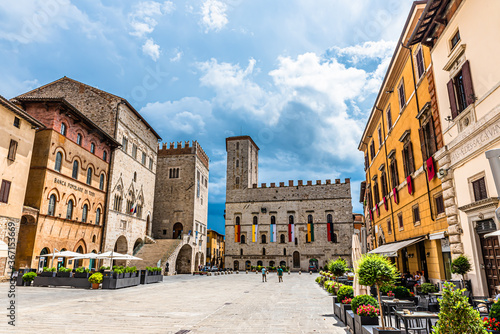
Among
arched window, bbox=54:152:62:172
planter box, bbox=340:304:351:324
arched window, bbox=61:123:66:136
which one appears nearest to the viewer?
planter box, bbox=340:304:351:324

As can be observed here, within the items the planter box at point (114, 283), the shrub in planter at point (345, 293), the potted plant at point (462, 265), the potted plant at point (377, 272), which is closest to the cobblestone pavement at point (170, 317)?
the shrub in planter at point (345, 293)

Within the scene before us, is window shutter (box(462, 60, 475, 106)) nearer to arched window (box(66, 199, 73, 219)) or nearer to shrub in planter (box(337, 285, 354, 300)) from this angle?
shrub in planter (box(337, 285, 354, 300))

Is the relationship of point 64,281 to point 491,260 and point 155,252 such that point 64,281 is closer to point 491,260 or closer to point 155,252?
point 155,252

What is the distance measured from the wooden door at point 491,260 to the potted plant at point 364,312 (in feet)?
18.1

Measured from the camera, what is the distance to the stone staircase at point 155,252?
37184 millimetres

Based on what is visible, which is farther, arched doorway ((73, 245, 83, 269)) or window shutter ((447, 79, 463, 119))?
arched doorway ((73, 245, 83, 269))

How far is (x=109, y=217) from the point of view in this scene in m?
33.0

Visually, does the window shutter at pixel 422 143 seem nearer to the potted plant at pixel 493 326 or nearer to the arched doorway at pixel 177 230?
the potted plant at pixel 493 326

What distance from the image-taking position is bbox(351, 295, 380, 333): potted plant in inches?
271

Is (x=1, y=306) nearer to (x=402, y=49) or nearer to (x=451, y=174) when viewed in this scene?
(x=451, y=174)

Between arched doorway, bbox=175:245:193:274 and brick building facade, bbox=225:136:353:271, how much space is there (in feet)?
41.5

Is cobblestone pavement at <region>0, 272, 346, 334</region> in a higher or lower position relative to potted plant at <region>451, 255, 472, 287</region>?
lower

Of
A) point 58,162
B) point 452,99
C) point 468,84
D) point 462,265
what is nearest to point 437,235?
point 462,265

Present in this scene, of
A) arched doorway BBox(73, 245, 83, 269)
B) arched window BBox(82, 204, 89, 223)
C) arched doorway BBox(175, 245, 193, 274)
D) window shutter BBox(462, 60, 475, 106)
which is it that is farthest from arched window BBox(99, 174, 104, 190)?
window shutter BBox(462, 60, 475, 106)
